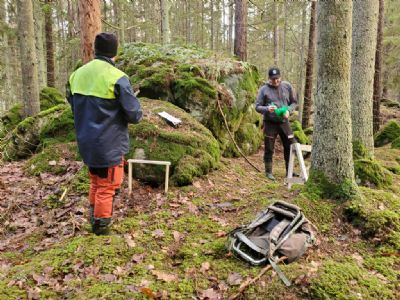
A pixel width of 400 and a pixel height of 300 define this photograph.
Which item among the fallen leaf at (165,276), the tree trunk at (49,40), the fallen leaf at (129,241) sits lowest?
the fallen leaf at (165,276)

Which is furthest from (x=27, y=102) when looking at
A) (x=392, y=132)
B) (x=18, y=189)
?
(x=392, y=132)

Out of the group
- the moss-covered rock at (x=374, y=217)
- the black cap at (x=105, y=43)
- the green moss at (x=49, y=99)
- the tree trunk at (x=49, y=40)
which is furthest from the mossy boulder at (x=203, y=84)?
the tree trunk at (x=49, y=40)

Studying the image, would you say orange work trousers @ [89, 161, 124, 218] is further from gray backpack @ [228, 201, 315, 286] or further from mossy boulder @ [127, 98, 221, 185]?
mossy boulder @ [127, 98, 221, 185]

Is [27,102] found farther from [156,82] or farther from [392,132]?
[392,132]

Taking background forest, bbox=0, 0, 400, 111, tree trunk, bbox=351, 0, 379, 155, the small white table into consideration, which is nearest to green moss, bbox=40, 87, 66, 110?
background forest, bbox=0, 0, 400, 111

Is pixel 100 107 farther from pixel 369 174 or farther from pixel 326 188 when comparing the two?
pixel 369 174

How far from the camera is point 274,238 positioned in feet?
11.7

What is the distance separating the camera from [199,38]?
108 feet

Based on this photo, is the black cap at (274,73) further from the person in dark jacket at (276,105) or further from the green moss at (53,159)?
the green moss at (53,159)

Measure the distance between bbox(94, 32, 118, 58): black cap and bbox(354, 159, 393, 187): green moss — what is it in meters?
4.73

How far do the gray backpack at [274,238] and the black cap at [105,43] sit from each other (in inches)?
102

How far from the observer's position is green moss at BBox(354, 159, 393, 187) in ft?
20.0

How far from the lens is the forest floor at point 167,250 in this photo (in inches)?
126

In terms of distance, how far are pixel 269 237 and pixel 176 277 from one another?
1066 millimetres
